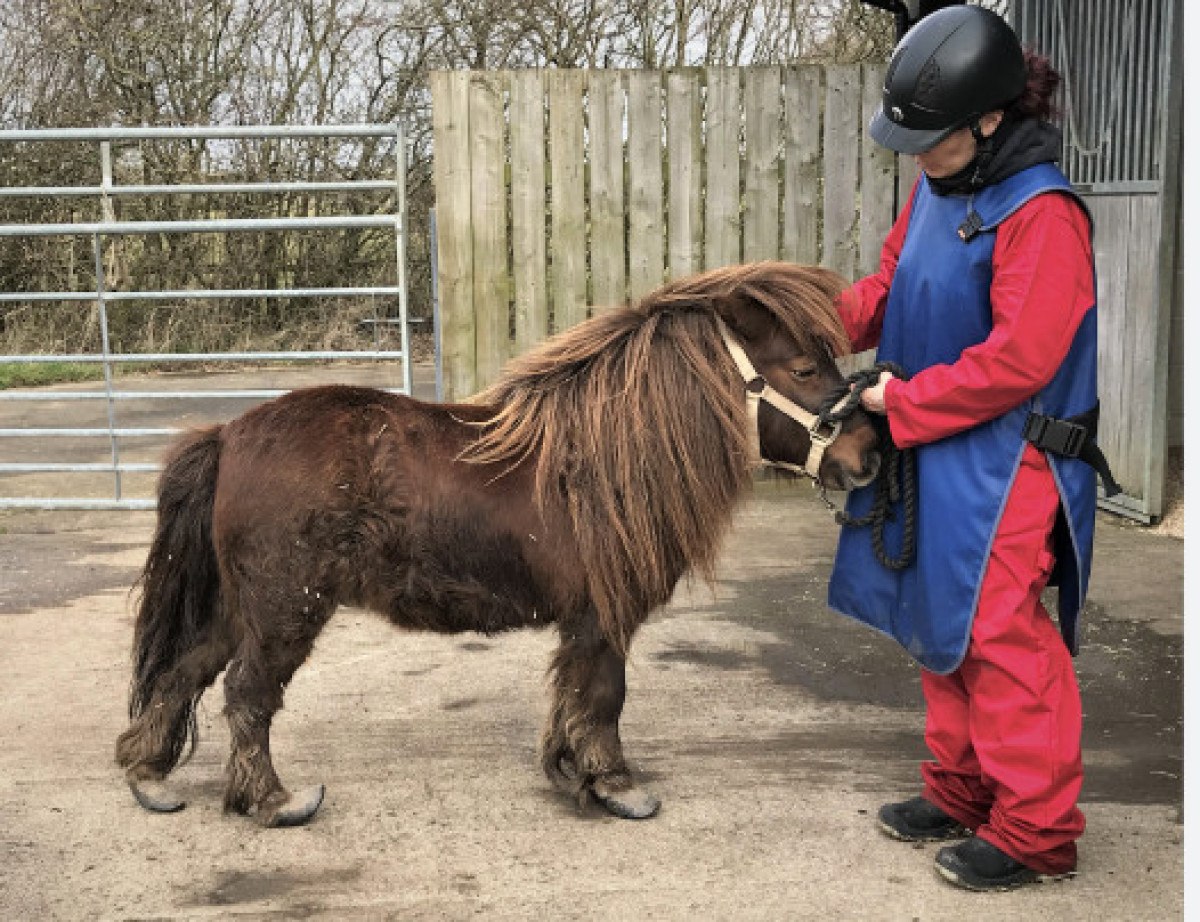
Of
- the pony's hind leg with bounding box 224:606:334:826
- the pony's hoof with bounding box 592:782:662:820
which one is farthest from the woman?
the pony's hind leg with bounding box 224:606:334:826

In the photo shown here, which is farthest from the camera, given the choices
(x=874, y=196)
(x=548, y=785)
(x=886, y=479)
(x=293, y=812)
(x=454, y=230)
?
(x=874, y=196)

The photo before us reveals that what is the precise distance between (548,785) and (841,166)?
174 inches

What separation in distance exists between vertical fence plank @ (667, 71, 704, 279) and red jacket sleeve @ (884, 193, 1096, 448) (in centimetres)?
406

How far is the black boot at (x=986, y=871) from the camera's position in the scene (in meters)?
2.81

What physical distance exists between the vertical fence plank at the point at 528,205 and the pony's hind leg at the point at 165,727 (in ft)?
11.7

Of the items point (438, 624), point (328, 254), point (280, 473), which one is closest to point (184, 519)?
point (280, 473)

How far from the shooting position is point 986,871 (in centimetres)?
281

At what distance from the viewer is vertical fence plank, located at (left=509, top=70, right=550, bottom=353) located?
21.6ft

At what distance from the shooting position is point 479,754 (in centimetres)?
363

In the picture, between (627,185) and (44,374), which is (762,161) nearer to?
(627,185)

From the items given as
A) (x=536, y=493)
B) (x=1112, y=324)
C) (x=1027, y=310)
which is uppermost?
(x=1027, y=310)

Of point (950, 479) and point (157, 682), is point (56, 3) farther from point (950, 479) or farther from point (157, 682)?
point (950, 479)

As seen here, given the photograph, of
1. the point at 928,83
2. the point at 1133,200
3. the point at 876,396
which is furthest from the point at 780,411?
the point at 1133,200
